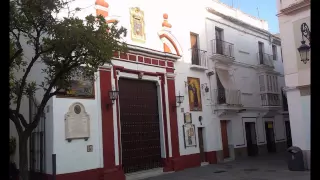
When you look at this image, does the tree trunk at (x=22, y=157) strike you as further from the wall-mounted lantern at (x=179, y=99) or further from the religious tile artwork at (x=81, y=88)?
the wall-mounted lantern at (x=179, y=99)

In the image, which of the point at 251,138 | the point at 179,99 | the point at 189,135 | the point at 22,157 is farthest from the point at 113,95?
the point at 251,138

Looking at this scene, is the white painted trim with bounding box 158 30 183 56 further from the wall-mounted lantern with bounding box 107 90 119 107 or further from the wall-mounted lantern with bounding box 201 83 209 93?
the wall-mounted lantern with bounding box 107 90 119 107

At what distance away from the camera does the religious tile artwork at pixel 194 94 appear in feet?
50.7

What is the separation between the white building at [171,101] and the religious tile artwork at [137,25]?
4cm

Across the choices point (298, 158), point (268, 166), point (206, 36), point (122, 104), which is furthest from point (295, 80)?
point (122, 104)

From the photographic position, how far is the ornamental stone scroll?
10406 mm

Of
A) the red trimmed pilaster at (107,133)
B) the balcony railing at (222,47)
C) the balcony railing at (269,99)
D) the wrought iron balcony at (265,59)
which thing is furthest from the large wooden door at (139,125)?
the wrought iron balcony at (265,59)

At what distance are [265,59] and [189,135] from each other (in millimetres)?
9641

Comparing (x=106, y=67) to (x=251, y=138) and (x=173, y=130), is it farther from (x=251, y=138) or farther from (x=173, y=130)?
(x=251, y=138)

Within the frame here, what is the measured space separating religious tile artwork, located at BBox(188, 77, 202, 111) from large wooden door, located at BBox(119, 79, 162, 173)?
2.01 metres

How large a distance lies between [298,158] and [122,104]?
719cm

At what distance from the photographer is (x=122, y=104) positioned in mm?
12773

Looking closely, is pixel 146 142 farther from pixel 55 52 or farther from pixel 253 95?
pixel 253 95

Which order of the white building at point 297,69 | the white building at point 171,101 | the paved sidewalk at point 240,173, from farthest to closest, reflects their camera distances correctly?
the white building at point 297,69 → the paved sidewalk at point 240,173 → the white building at point 171,101
